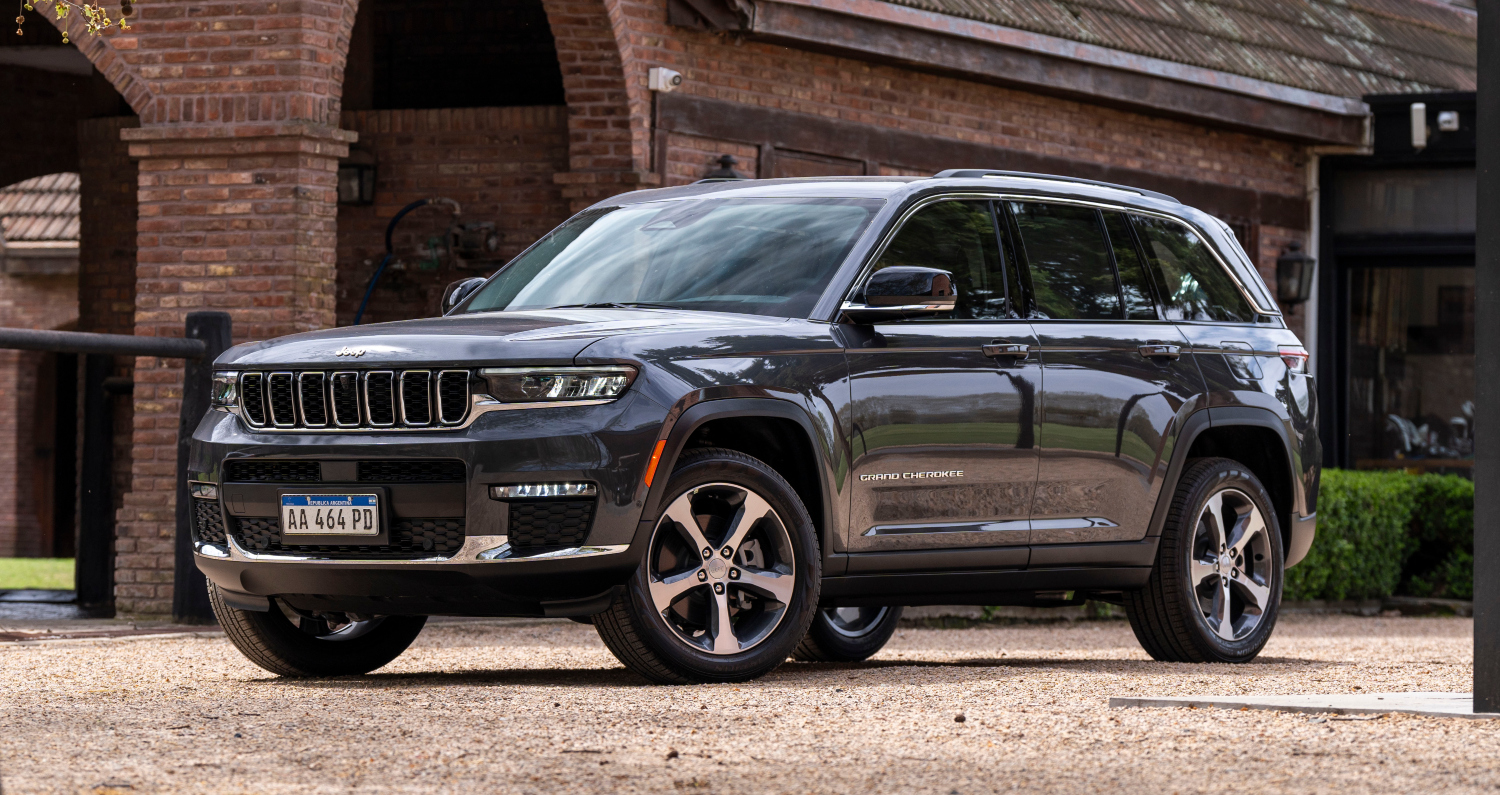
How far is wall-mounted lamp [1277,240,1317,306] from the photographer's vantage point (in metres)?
18.5

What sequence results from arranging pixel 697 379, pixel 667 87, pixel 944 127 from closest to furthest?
pixel 697 379 → pixel 667 87 → pixel 944 127

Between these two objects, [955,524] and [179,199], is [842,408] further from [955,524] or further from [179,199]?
[179,199]

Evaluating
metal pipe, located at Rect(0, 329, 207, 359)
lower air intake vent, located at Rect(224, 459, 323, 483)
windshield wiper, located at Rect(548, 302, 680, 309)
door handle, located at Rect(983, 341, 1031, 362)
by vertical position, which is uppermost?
windshield wiper, located at Rect(548, 302, 680, 309)

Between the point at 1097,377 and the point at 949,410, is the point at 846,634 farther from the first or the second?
the point at 949,410

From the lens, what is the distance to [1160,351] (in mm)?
8031

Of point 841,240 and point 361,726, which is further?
point 841,240

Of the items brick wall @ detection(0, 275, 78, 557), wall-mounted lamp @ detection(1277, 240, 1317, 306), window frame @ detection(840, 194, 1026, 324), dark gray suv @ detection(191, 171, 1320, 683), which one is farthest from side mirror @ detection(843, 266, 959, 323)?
brick wall @ detection(0, 275, 78, 557)

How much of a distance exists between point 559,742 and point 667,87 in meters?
7.98

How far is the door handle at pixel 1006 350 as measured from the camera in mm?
7391

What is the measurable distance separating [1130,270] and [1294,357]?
103 centimetres

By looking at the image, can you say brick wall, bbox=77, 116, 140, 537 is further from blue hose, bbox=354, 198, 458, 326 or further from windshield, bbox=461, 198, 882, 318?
windshield, bbox=461, 198, 882, 318

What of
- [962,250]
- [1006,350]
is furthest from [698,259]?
[1006,350]

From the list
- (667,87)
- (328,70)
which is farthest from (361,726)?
(667,87)

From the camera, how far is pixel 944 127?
50.3 feet
